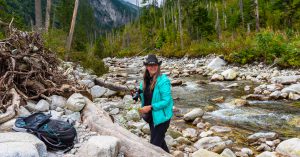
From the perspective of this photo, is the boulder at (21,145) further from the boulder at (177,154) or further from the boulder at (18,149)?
the boulder at (177,154)

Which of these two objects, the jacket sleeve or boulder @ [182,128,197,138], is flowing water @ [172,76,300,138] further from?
the jacket sleeve

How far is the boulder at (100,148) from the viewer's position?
3.85 m

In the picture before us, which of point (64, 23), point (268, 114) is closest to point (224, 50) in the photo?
point (268, 114)

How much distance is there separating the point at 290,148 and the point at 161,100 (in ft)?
10.2

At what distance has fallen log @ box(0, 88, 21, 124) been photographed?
4.45 meters

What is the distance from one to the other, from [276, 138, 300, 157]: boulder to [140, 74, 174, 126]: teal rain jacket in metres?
2.81

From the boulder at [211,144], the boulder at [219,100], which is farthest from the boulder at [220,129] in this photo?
the boulder at [219,100]

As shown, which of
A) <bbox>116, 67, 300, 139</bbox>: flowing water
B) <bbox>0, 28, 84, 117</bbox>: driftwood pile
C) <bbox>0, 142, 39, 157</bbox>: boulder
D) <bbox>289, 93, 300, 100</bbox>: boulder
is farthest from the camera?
<bbox>289, 93, 300, 100</bbox>: boulder

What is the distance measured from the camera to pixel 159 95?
15.0 feet

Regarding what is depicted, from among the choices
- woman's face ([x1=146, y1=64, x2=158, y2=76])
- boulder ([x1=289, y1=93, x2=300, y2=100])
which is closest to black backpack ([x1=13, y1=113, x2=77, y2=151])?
woman's face ([x1=146, y1=64, x2=158, y2=76])

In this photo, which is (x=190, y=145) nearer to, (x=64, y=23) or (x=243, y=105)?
(x=243, y=105)

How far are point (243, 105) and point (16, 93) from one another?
7.34 m

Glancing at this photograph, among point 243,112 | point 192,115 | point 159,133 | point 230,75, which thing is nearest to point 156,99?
point 159,133

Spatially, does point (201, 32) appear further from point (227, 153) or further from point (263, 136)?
point (227, 153)
